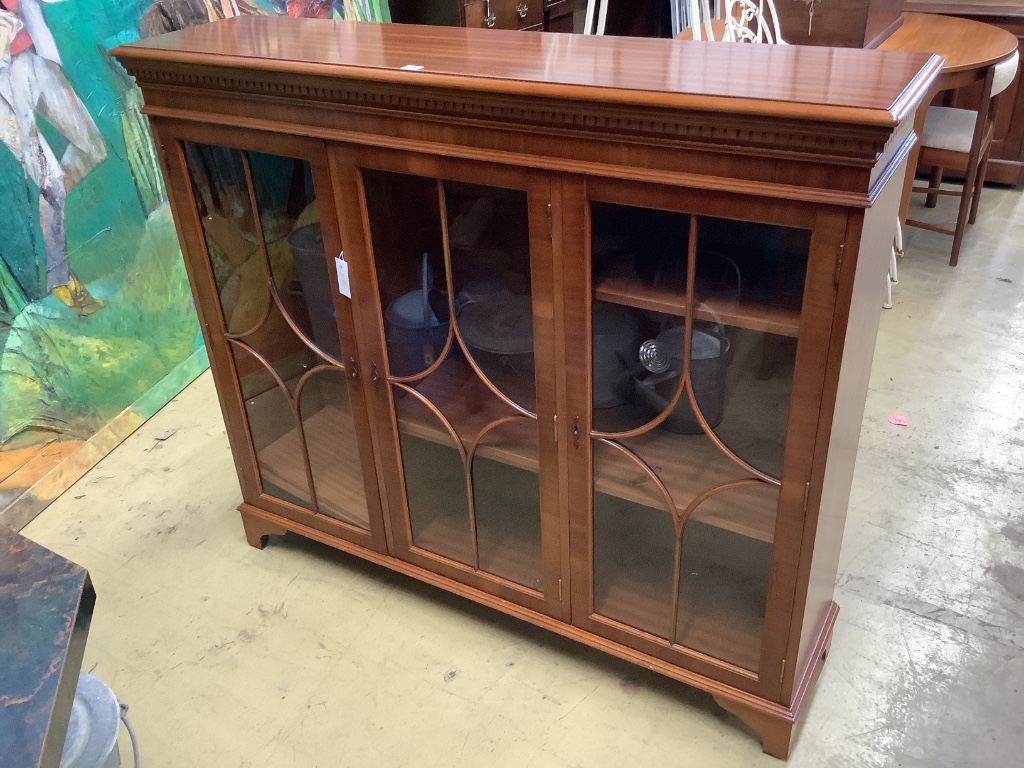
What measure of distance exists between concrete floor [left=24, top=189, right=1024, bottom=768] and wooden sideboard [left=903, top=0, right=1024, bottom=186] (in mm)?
1962

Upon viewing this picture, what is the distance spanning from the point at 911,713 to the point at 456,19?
2.50 m

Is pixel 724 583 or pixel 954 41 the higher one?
pixel 954 41

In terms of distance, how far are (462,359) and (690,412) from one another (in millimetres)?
401

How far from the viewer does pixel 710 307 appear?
1.14 m

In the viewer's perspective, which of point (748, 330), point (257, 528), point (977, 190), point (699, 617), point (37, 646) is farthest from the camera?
point (977, 190)

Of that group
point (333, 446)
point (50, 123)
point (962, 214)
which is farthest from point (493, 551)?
point (962, 214)

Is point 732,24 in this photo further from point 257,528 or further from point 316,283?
point 257,528

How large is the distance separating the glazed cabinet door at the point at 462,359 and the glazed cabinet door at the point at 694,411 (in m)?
0.07

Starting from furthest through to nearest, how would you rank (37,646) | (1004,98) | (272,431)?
1. (1004,98)
2. (272,431)
3. (37,646)

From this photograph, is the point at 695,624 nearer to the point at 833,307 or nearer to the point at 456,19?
the point at 833,307

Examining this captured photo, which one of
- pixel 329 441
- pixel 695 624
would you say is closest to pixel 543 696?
pixel 695 624

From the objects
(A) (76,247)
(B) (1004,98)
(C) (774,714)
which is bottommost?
(C) (774,714)

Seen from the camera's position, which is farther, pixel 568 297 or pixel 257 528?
pixel 257 528

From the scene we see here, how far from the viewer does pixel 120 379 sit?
2.30 meters
